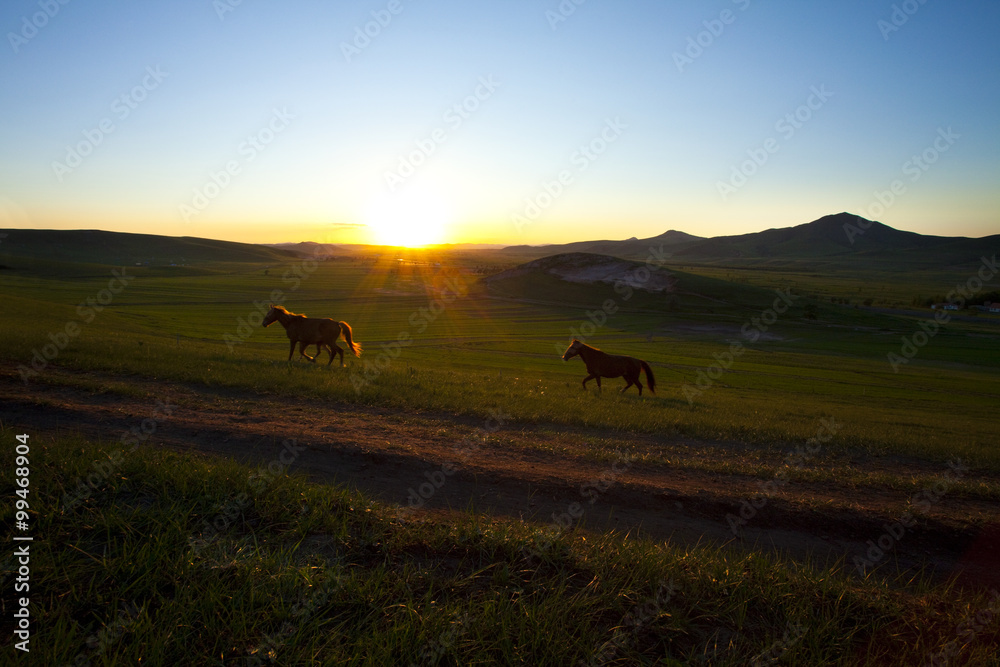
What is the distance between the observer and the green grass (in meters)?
3.73

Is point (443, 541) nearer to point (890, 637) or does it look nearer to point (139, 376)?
point (890, 637)

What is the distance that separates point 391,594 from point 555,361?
3994 cm

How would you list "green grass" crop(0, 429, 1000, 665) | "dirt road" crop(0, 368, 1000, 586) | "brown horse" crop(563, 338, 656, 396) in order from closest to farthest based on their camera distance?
1. "green grass" crop(0, 429, 1000, 665)
2. "dirt road" crop(0, 368, 1000, 586)
3. "brown horse" crop(563, 338, 656, 396)

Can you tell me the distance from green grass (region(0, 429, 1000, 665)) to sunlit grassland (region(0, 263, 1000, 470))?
28.3ft

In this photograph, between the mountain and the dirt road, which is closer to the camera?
the dirt road

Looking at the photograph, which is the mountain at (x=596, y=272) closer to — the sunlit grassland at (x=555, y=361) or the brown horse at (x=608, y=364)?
the sunlit grassland at (x=555, y=361)

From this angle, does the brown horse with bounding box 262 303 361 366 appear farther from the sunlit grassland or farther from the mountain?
the mountain

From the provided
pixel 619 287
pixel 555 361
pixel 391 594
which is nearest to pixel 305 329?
pixel 391 594

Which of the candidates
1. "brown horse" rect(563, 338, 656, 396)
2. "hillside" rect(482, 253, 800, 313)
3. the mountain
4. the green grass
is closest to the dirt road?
the green grass

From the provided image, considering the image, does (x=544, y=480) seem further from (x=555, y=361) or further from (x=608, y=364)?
(x=555, y=361)

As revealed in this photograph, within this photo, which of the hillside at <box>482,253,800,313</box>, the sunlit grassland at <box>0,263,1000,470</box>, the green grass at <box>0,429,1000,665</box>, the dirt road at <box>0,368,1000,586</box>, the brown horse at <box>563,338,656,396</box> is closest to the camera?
the green grass at <box>0,429,1000,665</box>

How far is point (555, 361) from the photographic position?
4388cm

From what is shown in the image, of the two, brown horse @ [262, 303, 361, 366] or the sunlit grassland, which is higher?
brown horse @ [262, 303, 361, 366]

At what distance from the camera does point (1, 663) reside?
324 cm
